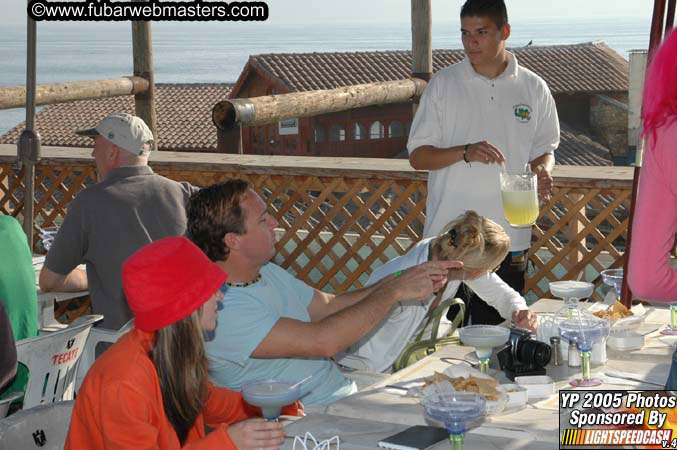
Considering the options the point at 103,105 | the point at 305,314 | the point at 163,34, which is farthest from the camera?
the point at 163,34

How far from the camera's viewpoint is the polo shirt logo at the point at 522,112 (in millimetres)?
3281

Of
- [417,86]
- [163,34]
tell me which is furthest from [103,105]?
[163,34]

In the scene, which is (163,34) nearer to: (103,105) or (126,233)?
(103,105)

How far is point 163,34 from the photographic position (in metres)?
137

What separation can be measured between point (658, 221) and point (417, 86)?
4.65 metres

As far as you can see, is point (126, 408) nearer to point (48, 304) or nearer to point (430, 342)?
point (430, 342)

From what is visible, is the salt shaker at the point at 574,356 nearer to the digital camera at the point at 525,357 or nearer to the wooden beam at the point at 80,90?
the digital camera at the point at 525,357

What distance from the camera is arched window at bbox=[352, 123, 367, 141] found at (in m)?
37.5

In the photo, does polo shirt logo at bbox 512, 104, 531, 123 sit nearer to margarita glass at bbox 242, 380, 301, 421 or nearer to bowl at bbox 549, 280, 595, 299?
bowl at bbox 549, 280, 595, 299

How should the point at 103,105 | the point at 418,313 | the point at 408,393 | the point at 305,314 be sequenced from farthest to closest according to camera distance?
the point at 103,105, the point at 418,313, the point at 305,314, the point at 408,393

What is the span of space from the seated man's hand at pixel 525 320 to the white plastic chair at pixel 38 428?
1.22 meters

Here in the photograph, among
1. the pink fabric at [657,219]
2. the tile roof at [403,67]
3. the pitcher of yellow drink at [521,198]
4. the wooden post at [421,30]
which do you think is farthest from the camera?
the tile roof at [403,67]

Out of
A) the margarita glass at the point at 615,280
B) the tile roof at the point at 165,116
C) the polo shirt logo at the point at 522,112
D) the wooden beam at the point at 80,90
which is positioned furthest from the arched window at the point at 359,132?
the margarita glass at the point at 615,280

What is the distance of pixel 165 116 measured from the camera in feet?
155
